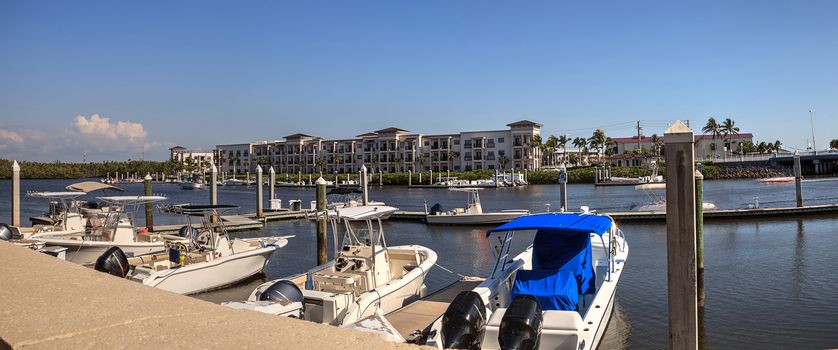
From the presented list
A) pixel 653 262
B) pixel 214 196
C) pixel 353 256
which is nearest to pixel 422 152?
pixel 214 196

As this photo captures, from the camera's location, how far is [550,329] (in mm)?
8922

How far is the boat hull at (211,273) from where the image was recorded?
14711mm

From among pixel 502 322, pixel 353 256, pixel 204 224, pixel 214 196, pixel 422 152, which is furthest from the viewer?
pixel 422 152

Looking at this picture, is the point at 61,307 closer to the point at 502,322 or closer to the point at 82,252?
the point at 502,322

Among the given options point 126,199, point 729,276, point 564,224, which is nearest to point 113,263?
point 126,199

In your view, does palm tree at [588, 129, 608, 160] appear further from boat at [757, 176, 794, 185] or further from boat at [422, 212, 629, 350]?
boat at [422, 212, 629, 350]

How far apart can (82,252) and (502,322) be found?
1637cm

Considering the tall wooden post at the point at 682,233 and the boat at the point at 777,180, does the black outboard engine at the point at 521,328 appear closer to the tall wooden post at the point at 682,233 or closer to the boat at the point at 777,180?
the tall wooden post at the point at 682,233

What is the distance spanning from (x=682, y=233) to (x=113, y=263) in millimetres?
13662

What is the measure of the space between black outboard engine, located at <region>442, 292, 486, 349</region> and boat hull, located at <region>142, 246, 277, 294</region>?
29.0 feet

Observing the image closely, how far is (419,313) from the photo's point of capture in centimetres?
1212

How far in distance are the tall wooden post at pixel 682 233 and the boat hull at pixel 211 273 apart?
488 inches

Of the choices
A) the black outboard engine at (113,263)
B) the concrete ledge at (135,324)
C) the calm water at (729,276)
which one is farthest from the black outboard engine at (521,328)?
the black outboard engine at (113,263)

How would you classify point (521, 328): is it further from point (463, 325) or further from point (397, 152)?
point (397, 152)
